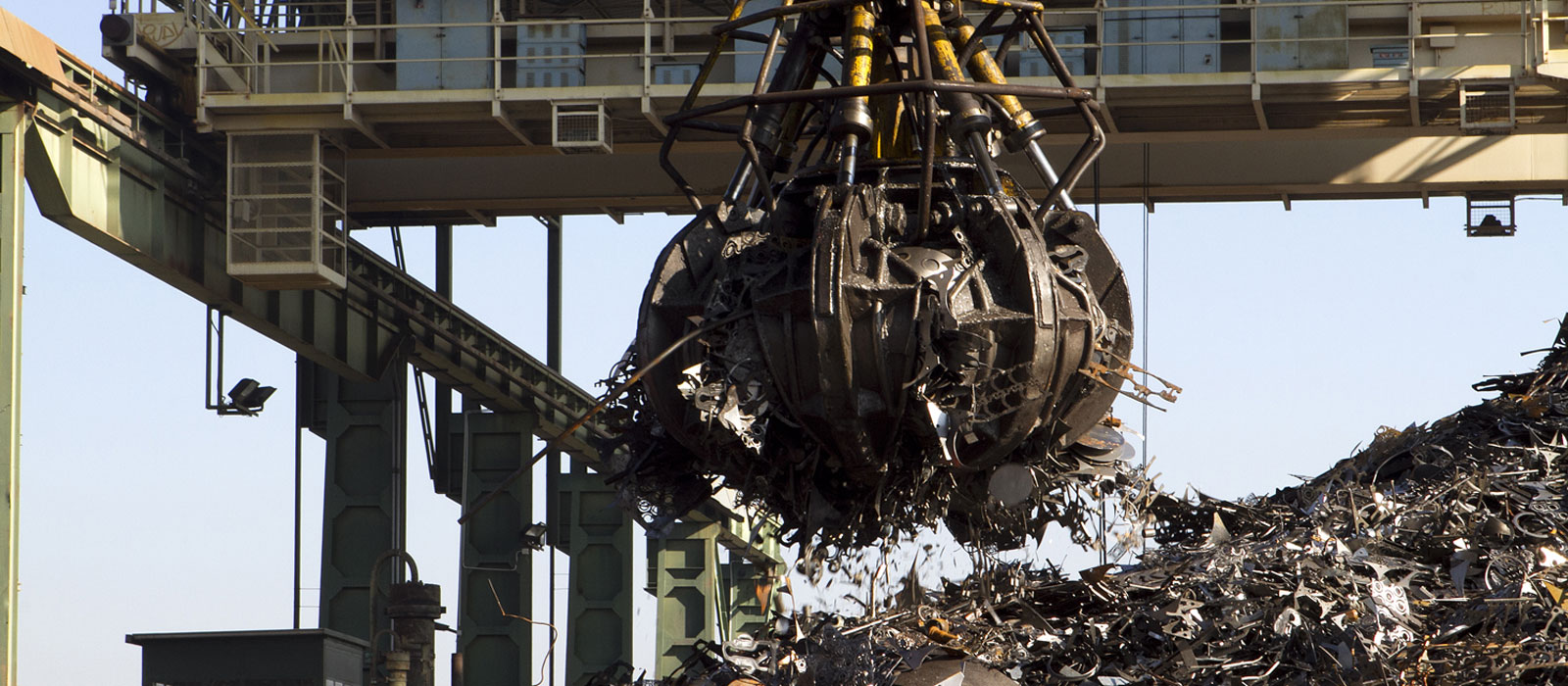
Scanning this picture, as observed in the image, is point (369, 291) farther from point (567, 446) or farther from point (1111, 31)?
point (1111, 31)

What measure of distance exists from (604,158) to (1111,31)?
6302mm

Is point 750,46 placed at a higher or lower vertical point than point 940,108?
higher

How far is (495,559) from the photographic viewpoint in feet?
99.2

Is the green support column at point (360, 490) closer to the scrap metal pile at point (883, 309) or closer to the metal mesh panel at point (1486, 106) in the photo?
the metal mesh panel at point (1486, 106)

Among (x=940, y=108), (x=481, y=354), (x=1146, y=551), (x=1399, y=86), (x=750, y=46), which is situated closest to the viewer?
(x=940, y=108)

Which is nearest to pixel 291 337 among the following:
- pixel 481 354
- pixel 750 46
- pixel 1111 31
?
pixel 481 354

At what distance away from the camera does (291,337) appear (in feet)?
87.1

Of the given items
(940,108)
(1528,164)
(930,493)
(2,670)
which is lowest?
(2,670)

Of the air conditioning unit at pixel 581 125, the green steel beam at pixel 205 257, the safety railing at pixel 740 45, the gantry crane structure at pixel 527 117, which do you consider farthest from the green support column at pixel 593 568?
the air conditioning unit at pixel 581 125

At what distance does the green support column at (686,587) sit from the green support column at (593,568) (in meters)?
2.62

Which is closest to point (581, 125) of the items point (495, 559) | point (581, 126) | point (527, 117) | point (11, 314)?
point (581, 126)

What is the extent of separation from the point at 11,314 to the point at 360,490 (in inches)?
375

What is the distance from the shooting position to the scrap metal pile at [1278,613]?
9922 millimetres

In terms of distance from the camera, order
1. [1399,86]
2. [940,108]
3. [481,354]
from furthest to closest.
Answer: [481,354], [1399,86], [940,108]
